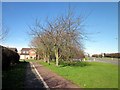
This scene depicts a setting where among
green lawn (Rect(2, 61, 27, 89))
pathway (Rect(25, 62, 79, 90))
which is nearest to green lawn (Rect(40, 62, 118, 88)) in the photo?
pathway (Rect(25, 62, 79, 90))

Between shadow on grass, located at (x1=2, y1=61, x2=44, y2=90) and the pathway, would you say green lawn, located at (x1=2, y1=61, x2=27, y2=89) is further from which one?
the pathway

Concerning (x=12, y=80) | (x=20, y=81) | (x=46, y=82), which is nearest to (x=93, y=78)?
(x=46, y=82)

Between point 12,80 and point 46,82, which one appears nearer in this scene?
point 46,82

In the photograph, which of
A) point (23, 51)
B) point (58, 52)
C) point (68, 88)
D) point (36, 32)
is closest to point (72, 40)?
point (58, 52)

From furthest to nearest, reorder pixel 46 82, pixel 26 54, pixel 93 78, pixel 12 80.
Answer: pixel 26 54, pixel 93 78, pixel 12 80, pixel 46 82

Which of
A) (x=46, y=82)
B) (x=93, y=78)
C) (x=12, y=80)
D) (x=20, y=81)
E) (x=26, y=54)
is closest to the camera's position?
(x=46, y=82)

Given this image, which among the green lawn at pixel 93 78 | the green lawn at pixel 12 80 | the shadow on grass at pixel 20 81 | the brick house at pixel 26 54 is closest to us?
the shadow on grass at pixel 20 81

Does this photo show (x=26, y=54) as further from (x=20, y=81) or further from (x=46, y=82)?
(x=46, y=82)

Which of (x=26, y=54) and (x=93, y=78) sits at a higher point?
(x=93, y=78)

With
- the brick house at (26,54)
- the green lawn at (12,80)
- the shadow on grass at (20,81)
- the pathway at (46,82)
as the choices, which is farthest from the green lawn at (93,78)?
the brick house at (26,54)

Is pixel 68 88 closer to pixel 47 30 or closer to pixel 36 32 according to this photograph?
pixel 47 30

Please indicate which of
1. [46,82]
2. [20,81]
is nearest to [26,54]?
[20,81]

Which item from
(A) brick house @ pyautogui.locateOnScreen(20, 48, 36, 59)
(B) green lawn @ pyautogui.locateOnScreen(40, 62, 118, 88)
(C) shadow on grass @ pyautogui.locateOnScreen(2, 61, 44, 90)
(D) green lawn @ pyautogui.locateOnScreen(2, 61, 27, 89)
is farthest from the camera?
(A) brick house @ pyautogui.locateOnScreen(20, 48, 36, 59)

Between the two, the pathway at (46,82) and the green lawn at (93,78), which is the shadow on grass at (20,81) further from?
the green lawn at (93,78)
